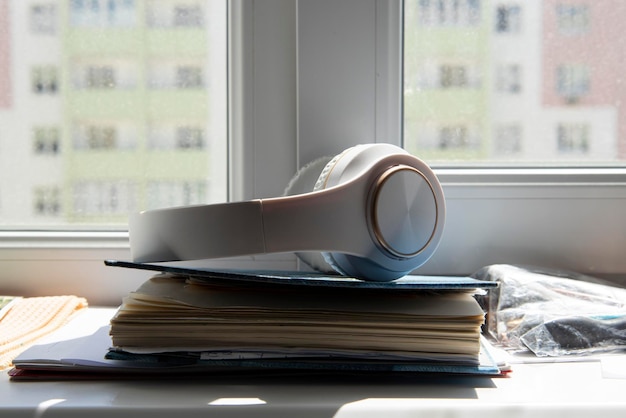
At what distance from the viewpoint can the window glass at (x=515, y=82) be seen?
0.93 metres

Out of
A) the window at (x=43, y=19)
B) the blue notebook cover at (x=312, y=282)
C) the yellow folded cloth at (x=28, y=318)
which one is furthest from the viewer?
the window at (x=43, y=19)

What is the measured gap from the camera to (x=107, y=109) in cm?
95

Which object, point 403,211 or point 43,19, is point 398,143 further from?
point 43,19

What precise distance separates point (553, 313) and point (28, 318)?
534 millimetres

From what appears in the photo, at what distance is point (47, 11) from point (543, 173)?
66cm

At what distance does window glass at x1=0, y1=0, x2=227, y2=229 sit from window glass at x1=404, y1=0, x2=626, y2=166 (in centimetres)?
27

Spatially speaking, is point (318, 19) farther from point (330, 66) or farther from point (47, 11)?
point (47, 11)

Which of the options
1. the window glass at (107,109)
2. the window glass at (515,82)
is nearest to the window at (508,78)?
the window glass at (515,82)

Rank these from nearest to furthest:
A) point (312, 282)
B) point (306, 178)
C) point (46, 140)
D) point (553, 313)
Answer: point (312, 282)
point (553, 313)
point (306, 178)
point (46, 140)

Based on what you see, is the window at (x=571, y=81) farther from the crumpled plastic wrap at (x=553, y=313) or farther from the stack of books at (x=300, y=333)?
the stack of books at (x=300, y=333)

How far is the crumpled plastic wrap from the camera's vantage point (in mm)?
688

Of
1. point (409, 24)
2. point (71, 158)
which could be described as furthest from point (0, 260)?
point (409, 24)

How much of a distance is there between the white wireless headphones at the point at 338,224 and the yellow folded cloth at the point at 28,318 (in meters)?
0.15

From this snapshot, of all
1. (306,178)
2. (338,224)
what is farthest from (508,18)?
(338,224)
